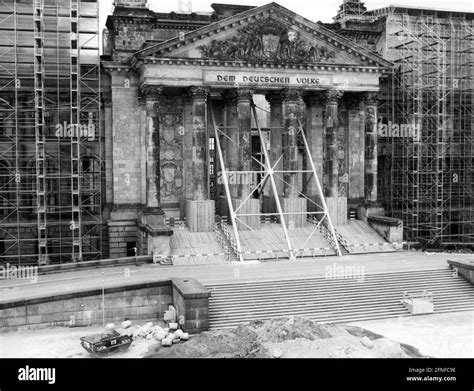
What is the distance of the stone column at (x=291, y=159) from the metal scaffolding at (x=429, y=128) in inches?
350

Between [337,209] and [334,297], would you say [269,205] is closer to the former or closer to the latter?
[337,209]

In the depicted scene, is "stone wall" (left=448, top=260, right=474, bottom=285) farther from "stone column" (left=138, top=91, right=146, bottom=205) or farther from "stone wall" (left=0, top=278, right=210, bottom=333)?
"stone column" (left=138, top=91, right=146, bottom=205)

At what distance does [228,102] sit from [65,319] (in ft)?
64.9

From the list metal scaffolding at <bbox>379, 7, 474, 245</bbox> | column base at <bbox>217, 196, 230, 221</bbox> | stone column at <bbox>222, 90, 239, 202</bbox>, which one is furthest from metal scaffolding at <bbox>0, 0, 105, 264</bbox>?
metal scaffolding at <bbox>379, 7, 474, 245</bbox>

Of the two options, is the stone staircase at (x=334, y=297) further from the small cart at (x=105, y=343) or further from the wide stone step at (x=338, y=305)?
the small cart at (x=105, y=343)

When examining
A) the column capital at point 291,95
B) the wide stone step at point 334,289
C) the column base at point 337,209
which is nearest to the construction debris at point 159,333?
the wide stone step at point 334,289

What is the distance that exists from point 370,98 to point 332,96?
3209mm

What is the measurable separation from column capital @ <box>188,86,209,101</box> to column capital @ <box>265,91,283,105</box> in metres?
5.08

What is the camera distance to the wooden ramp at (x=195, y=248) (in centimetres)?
3334

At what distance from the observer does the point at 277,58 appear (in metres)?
37.7

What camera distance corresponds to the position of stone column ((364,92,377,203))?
133ft

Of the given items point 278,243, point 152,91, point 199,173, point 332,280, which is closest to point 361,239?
point 278,243

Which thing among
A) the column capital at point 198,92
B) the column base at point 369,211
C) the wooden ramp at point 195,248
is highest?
the column capital at point 198,92
